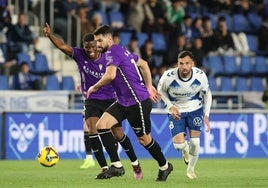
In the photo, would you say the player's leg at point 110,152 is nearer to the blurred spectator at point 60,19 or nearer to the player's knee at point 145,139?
the player's knee at point 145,139

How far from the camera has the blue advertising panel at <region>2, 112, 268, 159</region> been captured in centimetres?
2172

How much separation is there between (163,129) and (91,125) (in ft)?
23.6

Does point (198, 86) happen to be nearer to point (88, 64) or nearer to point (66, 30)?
point (88, 64)

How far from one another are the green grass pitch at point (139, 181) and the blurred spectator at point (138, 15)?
7728mm

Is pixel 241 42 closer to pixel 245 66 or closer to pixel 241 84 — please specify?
pixel 245 66

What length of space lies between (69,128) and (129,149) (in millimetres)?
7415

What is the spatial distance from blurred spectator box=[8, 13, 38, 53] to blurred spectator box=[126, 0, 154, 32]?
134 inches

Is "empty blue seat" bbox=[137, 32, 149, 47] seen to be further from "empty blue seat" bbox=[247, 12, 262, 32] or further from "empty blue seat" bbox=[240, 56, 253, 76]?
"empty blue seat" bbox=[247, 12, 262, 32]

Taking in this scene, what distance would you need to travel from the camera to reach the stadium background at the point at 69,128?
2172 centimetres

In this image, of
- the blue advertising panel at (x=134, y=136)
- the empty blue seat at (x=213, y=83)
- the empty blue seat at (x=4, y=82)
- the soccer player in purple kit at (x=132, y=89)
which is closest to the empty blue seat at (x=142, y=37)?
the empty blue seat at (x=213, y=83)

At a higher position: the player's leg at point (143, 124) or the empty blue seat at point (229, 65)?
the player's leg at point (143, 124)

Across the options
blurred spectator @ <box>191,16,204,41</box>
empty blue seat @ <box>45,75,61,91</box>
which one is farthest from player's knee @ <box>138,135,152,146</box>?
blurred spectator @ <box>191,16,204,41</box>

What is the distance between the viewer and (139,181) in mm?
14203

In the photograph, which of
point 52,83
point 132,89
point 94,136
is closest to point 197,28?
point 52,83
